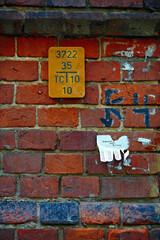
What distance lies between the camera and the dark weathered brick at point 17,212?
1.04m

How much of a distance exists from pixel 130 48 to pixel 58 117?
44 centimetres

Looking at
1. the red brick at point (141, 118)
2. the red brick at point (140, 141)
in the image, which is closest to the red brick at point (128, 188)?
the red brick at point (140, 141)

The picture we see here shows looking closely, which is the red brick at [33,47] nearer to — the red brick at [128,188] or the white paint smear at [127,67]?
the white paint smear at [127,67]

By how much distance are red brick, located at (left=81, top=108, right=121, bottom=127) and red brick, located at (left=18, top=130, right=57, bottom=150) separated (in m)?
0.17

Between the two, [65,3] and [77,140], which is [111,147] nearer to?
[77,140]

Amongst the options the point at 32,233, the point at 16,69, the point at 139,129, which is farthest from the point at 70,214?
the point at 16,69

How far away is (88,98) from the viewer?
1.08 meters

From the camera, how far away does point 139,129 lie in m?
1.09

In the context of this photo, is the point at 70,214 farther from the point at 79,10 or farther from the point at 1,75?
the point at 79,10

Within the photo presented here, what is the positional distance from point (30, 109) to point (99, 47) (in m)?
0.41

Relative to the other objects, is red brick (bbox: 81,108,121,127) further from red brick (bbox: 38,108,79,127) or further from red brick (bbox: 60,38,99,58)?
red brick (bbox: 60,38,99,58)

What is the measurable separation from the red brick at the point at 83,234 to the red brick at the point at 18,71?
670mm

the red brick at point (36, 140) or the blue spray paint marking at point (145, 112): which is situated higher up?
the blue spray paint marking at point (145, 112)

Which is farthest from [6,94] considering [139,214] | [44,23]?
[139,214]
